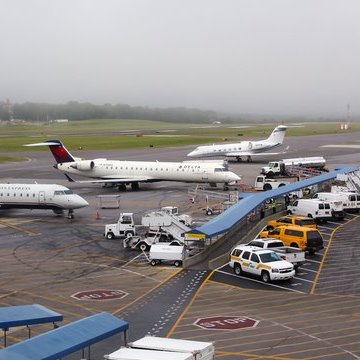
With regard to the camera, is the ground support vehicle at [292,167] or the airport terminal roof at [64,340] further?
the ground support vehicle at [292,167]

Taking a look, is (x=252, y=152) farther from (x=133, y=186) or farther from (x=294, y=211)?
(x=294, y=211)

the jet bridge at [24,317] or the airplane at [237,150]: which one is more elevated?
the airplane at [237,150]

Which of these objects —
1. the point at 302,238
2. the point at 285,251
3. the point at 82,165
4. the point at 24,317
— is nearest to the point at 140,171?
the point at 82,165

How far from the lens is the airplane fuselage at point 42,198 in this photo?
190 ft

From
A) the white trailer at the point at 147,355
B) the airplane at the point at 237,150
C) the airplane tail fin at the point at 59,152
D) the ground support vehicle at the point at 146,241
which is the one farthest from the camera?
the airplane at the point at 237,150

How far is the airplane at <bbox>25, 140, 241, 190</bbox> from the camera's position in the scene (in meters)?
77.2

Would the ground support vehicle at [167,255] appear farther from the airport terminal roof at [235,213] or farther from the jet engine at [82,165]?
the jet engine at [82,165]

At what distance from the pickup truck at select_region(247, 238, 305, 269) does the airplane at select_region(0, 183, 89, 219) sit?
75.4 feet

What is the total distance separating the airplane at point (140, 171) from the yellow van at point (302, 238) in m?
33.0

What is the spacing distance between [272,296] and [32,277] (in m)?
14.0

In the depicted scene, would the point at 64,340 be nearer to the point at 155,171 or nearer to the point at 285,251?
the point at 285,251

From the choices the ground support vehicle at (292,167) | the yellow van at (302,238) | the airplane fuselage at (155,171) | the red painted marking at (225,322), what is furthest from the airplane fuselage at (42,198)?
the ground support vehicle at (292,167)

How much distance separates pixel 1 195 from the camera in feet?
197

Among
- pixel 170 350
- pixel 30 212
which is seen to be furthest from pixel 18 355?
pixel 30 212
